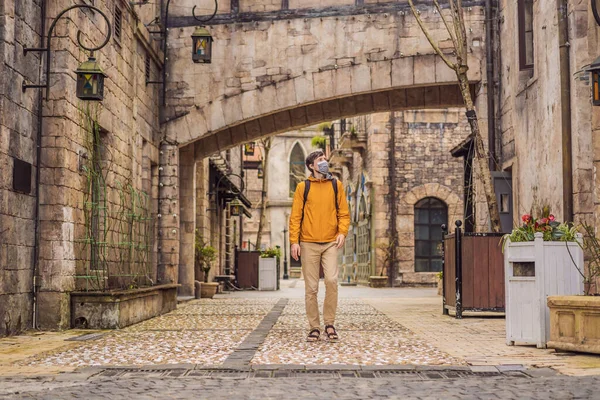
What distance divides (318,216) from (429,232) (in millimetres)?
19625

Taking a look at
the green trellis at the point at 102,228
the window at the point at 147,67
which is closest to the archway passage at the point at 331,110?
the window at the point at 147,67

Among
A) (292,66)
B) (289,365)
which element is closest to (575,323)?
(289,365)

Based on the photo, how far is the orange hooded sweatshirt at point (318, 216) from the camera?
8805 millimetres

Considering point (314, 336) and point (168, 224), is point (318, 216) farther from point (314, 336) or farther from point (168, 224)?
point (168, 224)

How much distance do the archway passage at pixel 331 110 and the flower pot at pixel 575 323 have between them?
1015 centimetres

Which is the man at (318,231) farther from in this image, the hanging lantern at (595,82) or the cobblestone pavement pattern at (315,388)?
the cobblestone pavement pattern at (315,388)

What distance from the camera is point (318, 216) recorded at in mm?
8820

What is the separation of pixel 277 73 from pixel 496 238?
6.36m

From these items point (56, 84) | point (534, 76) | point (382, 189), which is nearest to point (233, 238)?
point (382, 189)

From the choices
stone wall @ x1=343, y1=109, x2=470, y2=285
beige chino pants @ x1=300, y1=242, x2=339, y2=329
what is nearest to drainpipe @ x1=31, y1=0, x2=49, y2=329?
beige chino pants @ x1=300, y1=242, x2=339, y2=329

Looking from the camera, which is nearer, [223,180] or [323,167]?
[323,167]

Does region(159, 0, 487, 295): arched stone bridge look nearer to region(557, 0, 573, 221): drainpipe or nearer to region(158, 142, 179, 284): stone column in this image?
region(158, 142, 179, 284): stone column

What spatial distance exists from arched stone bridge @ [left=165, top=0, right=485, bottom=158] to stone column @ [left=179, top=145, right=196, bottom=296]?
4.81 ft

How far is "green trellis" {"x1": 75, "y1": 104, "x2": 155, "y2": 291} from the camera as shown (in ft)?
36.2
